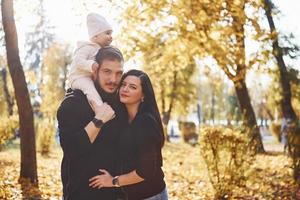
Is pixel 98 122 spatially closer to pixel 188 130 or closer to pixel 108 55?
pixel 108 55

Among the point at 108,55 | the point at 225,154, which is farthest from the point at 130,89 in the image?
the point at 225,154

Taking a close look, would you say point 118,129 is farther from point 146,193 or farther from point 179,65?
point 179,65

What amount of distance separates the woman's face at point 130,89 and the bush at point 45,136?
16.1 m

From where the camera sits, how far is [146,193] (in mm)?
3305

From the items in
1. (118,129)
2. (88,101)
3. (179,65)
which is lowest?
(118,129)

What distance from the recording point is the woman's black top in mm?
3096

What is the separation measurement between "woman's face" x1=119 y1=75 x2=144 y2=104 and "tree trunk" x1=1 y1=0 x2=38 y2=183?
22.0 ft

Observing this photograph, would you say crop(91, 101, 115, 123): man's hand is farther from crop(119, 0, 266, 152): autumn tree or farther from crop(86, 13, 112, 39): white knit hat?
crop(119, 0, 266, 152): autumn tree

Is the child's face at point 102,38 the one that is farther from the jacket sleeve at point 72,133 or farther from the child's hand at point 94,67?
the jacket sleeve at point 72,133

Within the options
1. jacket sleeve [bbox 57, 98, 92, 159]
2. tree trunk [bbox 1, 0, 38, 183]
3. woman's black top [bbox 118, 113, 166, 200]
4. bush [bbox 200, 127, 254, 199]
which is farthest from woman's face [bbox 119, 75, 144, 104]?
tree trunk [bbox 1, 0, 38, 183]

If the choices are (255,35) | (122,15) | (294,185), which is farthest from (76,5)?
(294,185)

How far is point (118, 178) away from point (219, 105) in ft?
211

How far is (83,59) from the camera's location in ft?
11.0

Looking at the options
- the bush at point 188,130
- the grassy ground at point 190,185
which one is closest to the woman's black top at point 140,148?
the grassy ground at point 190,185
